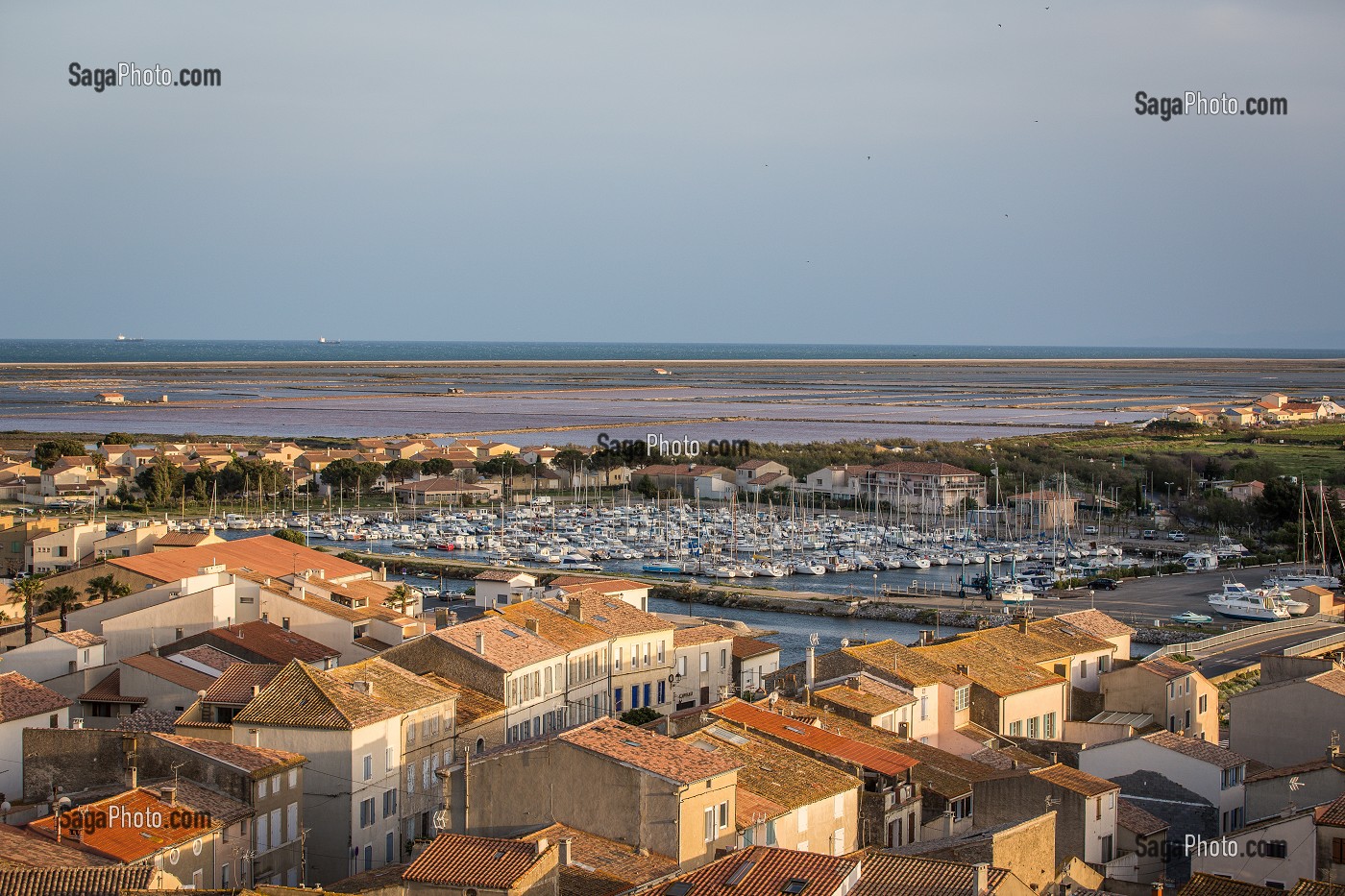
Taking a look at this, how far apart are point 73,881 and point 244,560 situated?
20.1 metres

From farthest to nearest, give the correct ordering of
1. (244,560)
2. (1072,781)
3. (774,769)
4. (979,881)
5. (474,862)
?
(244,560) < (774,769) < (1072,781) < (474,862) < (979,881)

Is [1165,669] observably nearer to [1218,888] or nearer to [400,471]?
[1218,888]

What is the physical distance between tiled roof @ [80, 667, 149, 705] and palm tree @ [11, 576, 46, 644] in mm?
3661

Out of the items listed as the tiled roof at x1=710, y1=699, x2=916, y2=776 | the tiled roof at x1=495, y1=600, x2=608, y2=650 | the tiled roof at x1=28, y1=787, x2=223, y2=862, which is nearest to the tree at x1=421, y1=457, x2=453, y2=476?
the tiled roof at x1=495, y1=600, x2=608, y2=650

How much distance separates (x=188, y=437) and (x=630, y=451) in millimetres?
25524

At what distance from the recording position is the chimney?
11.5 metres

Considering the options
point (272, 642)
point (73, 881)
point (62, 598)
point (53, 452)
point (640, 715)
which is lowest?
point (640, 715)

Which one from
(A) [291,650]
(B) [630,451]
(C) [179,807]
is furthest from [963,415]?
(C) [179,807]

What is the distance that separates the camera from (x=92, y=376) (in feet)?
588

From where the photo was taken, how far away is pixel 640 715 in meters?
23.7

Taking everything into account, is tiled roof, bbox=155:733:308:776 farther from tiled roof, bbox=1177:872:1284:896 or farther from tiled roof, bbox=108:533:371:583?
tiled roof, bbox=108:533:371:583

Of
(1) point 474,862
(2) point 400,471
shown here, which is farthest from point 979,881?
(2) point 400,471

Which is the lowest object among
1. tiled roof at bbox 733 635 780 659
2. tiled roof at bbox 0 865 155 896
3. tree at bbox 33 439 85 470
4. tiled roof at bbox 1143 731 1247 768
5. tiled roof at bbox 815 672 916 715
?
tiled roof at bbox 733 635 780 659

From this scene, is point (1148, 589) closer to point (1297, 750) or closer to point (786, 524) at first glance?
point (786, 524)
